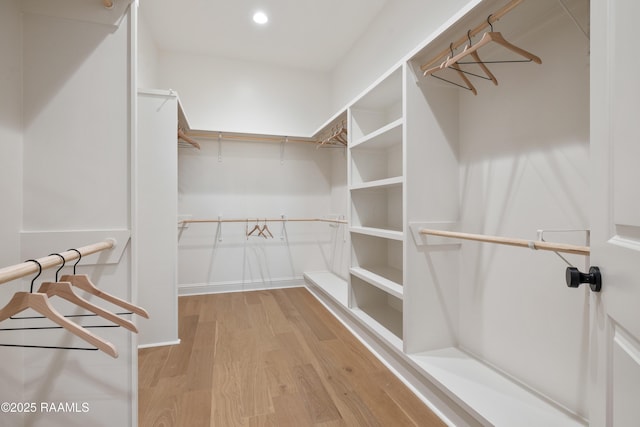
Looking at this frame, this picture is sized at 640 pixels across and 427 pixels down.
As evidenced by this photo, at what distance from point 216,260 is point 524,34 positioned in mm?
3519

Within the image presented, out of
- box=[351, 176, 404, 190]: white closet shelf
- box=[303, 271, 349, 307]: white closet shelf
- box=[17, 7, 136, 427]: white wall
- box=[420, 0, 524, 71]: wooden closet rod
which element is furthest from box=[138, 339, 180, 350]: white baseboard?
box=[420, 0, 524, 71]: wooden closet rod

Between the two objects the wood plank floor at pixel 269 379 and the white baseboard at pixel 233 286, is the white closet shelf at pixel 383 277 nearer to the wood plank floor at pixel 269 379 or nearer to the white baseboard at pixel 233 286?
the wood plank floor at pixel 269 379

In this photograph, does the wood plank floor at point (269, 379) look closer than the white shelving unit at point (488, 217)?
No

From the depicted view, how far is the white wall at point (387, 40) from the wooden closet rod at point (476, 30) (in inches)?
19.6

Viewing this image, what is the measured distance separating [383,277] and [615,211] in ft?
5.61

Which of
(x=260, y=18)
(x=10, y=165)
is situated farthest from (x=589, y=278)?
(x=260, y=18)

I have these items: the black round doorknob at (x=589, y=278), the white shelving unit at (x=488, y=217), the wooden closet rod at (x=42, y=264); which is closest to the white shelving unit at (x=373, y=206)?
the white shelving unit at (x=488, y=217)

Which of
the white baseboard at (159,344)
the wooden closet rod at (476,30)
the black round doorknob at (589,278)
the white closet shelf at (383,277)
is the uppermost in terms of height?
the wooden closet rod at (476,30)

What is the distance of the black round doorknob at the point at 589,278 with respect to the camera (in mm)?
685

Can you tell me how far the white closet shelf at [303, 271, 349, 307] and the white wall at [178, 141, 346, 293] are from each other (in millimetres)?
183

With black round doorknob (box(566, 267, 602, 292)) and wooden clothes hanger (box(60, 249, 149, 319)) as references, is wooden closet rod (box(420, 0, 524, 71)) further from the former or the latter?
wooden clothes hanger (box(60, 249, 149, 319))

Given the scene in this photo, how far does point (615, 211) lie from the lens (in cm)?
63

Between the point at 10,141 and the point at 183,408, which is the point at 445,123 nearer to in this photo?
the point at 10,141

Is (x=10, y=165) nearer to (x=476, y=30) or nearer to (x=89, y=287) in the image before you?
(x=89, y=287)
